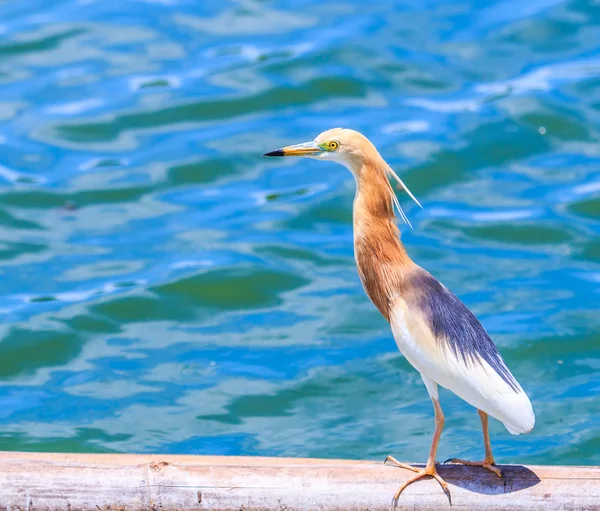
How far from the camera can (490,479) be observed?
3520 millimetres

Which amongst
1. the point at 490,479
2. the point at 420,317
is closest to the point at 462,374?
the point at 420,317

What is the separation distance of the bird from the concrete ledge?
0.31 ft

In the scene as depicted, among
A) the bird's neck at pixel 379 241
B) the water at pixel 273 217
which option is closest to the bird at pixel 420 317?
the bird's neck at pixel 379 241

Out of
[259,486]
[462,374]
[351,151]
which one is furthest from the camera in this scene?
[351,151]

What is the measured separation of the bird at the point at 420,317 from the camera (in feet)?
11.9

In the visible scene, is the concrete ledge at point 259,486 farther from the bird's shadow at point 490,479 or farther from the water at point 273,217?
the water at point 273,217

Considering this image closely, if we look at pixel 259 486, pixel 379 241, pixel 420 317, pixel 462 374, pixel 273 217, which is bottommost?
pixel 259 486

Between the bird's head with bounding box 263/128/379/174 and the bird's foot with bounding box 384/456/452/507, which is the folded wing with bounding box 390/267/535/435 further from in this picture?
the bird's head with bounding box 263/128/379/174

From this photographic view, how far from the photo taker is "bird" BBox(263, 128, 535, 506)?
3.63m

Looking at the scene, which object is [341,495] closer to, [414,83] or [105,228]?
[105,228]

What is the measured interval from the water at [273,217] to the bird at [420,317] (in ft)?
8.93

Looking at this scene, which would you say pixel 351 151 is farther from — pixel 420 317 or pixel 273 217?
pixel 273 217

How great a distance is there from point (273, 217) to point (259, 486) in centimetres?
566


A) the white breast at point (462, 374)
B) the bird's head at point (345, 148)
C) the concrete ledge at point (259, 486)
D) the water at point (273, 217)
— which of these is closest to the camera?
the concrete ledge at point (259, 486)
